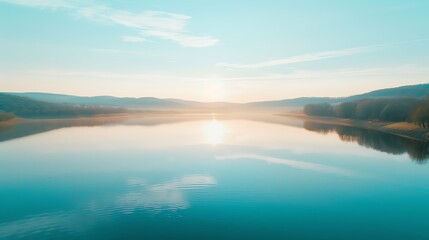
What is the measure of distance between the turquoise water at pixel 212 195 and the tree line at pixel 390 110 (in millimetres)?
14394

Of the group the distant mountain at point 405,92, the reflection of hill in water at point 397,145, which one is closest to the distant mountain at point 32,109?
the reflection of hill in water at point 397,145

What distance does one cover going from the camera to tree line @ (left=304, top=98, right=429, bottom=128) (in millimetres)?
47812

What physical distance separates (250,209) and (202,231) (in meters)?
3.61

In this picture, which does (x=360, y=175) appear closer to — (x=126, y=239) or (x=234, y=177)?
(x=234, y=177)

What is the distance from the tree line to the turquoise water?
14.4 meters

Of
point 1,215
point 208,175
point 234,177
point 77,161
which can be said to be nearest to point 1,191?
point 1,215

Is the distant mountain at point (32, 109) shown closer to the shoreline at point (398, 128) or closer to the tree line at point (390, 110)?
the tree line at point (390, 110)

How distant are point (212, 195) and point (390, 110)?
53.3 m

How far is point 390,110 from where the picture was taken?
200ft

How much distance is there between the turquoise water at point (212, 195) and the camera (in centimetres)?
1469

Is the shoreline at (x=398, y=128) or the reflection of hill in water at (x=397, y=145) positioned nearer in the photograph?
the reflection of hill in water at (x=397, y=145)

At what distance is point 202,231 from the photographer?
14.5 metres

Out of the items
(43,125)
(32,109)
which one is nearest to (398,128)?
(43,125)

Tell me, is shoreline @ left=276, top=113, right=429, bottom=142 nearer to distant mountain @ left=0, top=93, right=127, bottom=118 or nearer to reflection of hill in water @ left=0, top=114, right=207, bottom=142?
reflection of hill in water @ left=0, top=114, right=207, bottom=142
